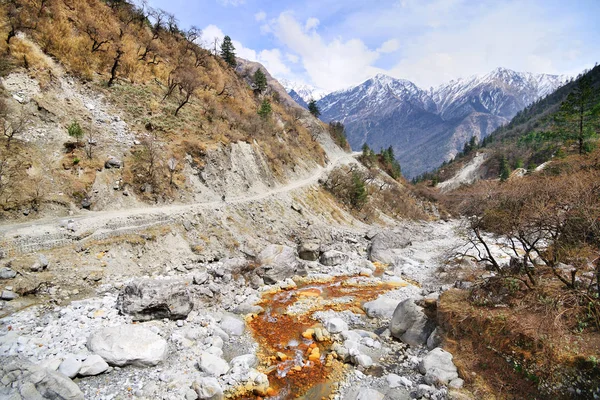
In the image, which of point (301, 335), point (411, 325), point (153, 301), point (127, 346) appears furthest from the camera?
point (301, 335)

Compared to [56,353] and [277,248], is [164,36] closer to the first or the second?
[277,248]

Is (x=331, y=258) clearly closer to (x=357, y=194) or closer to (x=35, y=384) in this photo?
(x=35, y=384)

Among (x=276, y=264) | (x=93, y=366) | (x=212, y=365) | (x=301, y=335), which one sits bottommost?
(x=301, y=335)

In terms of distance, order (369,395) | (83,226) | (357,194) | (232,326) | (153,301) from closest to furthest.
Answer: (369,395) → (153,301) → (232,326) → (83,226) → (357,194)

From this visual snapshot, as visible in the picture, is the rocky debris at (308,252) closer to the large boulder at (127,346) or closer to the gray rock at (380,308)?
the gray rock at (380,308)

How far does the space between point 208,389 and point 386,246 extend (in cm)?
2893

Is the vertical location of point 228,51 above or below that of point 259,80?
above

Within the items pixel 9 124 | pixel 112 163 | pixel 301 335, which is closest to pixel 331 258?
pixel 301 335

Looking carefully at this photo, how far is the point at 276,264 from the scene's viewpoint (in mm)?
23406

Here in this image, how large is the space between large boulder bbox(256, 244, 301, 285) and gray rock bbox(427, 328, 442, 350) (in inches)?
464

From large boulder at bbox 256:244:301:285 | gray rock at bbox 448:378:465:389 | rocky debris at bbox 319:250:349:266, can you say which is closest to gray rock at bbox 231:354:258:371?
gray rock at bbox 448:378:465:389

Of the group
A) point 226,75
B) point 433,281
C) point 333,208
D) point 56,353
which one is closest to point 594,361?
point 433,281

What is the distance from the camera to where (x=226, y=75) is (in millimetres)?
63812

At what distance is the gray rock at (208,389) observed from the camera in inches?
409
